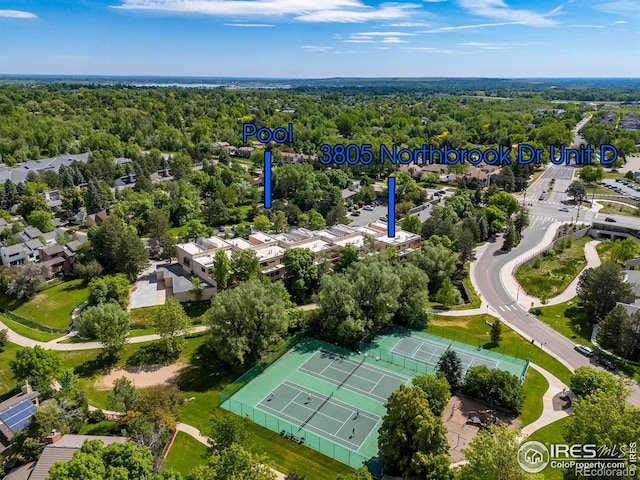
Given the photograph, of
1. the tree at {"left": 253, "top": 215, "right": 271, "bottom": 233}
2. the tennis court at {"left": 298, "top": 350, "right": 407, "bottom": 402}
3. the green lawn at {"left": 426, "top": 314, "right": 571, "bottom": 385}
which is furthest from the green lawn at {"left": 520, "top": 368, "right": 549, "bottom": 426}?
the tree at {"left": 253, "top": 215, "right": 271, "bottom": 233}

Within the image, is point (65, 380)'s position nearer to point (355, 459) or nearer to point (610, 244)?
point (355, 459)

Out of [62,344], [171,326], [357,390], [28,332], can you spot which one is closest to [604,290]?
[357,390]

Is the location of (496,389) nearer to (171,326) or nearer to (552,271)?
(171,326)

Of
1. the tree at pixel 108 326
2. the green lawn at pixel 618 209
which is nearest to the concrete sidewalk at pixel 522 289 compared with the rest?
the green lawn at pixel 618 209

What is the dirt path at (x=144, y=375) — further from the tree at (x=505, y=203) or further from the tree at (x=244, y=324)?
the tree at (x=505, y=203)

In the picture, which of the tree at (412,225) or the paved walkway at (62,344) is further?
the tree at (412,225)
